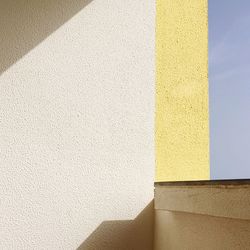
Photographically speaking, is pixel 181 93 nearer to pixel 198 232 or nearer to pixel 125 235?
pixel 125 235

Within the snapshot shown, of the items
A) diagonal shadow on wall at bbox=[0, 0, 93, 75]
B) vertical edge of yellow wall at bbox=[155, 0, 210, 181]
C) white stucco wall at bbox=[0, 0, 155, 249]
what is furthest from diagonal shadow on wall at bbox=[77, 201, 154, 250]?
diagonal shadow on wall at bbox=[0, 0, 93, 75]

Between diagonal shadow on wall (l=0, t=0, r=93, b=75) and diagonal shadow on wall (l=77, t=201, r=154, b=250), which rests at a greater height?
diagonal shadow on wall (l=0, t=0, r=93, b=75)

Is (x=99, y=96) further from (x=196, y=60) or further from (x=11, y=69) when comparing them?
(x=196, y=60)

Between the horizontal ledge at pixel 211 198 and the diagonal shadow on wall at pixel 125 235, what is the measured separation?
0.25m

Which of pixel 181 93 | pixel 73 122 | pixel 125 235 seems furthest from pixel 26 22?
pixel 125 235

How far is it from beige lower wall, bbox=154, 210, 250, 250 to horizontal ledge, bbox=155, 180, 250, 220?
34 mm

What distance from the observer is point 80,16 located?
72.5 inches

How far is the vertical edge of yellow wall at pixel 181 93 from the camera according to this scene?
1938mm

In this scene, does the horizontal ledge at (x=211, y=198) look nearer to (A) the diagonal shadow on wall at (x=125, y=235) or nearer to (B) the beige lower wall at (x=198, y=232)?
(B) the beige lower wall at (x=198, y=232)

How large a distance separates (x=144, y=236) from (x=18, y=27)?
113 cm

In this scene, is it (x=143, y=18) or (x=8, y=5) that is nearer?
(x=8, y=5)

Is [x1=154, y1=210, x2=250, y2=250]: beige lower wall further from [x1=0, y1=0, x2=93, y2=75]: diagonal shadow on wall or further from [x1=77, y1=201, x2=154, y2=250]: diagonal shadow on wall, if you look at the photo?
[x1=0, y1=0, x2=93, y2=75]: diagonal shadow on wall

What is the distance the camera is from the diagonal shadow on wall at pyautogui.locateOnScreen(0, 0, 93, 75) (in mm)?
1707

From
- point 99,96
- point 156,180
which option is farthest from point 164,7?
point 156,180
